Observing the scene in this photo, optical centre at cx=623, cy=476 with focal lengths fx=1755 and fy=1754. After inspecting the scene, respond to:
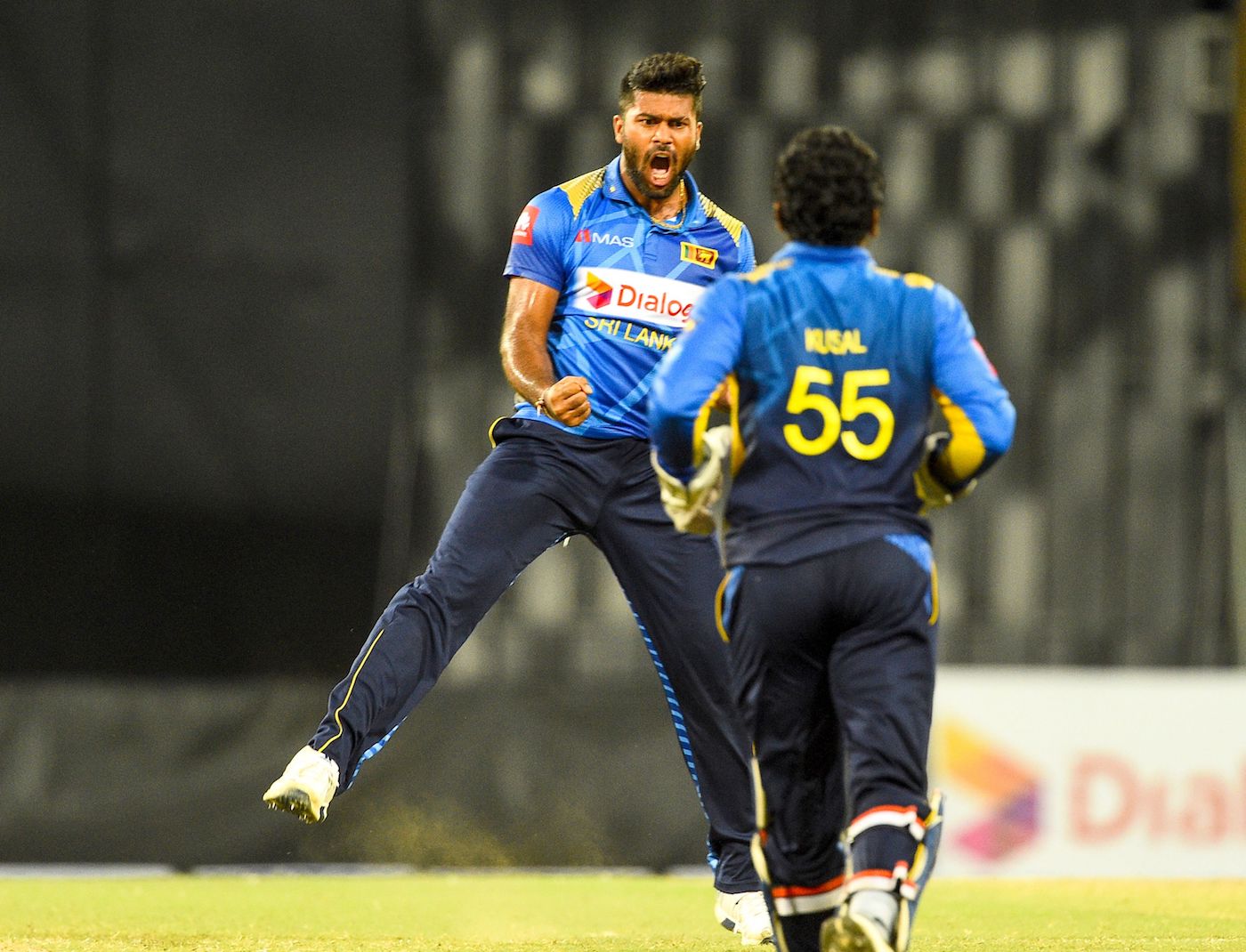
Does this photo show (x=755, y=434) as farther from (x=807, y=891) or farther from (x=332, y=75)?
(x=332, y=75)

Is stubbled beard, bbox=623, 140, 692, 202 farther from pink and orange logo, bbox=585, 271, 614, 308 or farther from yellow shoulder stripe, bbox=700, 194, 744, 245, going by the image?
pink and orange logo, bbox=585, 271, 614, 308

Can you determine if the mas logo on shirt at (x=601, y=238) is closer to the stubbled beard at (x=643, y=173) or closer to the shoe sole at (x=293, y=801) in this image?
the stubbled beard at (x=643, y=173)

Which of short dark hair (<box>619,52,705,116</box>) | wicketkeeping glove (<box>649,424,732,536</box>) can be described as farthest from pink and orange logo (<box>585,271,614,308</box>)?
wicketkeeping glove (<box>649,424,732,536</box>)

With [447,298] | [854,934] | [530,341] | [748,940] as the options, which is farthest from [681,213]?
[447,298]

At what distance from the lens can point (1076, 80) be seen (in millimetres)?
7840

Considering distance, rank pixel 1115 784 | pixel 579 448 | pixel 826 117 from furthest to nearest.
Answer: pixel 826 117 < pixel 1115 784 < pixel 579 448

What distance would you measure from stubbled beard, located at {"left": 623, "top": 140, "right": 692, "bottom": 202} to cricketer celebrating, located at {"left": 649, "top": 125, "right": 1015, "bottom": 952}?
50.4 inches

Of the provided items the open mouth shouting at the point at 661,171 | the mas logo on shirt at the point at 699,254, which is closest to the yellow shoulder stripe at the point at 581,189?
the open mouth shouting at the point at 661,171

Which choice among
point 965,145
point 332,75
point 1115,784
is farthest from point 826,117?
point 1115,784

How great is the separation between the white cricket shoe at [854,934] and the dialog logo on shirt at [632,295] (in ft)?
6.54

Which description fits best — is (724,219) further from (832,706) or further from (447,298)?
(447,298)

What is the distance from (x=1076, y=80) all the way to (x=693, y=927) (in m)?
4.37

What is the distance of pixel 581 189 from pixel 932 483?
5.59 ft

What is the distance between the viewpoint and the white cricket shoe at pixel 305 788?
407 centimetres
